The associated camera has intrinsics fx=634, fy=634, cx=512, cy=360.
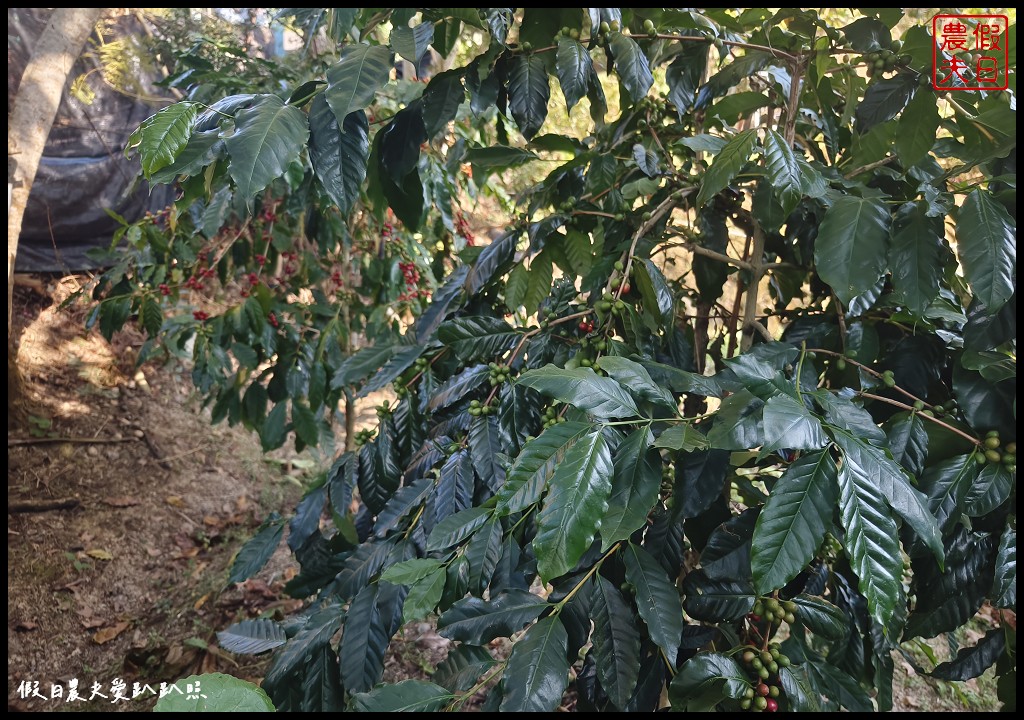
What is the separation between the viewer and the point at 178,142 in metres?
0.55

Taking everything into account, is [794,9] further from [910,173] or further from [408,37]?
[408,37]

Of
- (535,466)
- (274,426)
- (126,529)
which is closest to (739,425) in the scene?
(535,466)

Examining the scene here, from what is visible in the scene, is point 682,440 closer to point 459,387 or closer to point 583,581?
point 583,581

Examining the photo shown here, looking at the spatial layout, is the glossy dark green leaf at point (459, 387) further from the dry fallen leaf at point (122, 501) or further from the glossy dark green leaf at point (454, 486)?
the dry fallen leaf at point (122, 501)

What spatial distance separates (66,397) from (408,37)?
2789 mm

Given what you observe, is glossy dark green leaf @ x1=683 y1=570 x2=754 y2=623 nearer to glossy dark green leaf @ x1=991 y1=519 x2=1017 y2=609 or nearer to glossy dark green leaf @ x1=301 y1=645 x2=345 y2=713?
glossy dark green leaf @ x1=991 y1=519 x2=1017 y2=609

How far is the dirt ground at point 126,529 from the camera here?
1638 millimetres

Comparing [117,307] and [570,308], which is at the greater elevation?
[570,308]

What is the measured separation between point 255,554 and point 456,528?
43 centimetres

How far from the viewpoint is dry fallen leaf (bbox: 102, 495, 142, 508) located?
92.0 inches

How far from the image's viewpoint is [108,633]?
5.86 feet

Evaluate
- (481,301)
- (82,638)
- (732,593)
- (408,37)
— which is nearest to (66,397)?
(82,638)

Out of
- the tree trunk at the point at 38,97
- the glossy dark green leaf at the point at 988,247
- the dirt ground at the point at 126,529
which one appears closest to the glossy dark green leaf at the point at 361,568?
the glossy dark green leaf at the point at 988,247

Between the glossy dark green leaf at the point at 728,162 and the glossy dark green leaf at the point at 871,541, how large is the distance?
311 mm
